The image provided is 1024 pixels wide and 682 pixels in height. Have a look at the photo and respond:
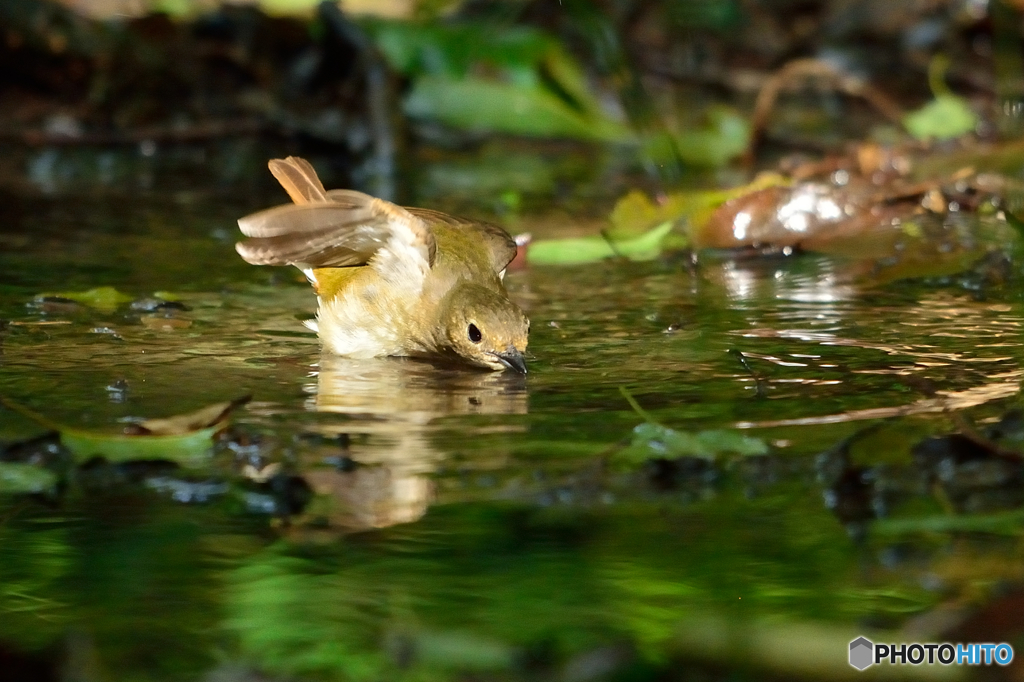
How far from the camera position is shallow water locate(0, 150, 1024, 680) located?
2.30 m

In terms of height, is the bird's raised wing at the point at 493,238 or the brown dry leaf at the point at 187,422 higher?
the bird's raised wing at the point at 493,238

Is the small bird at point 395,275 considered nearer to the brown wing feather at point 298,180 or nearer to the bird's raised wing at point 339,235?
the bird's raised wing at point 339,235

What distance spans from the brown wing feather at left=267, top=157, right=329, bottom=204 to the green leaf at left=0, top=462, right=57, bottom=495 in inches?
78.5

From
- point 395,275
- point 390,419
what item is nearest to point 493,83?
point 395,275

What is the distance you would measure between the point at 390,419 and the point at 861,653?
1.45m

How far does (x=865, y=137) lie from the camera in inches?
346

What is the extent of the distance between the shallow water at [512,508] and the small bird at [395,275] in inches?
5.0

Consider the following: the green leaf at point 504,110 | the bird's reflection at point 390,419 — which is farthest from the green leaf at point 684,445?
the green leaf at point 504,110

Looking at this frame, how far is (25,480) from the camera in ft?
9.75

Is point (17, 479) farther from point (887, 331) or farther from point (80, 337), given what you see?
point (887, 331)

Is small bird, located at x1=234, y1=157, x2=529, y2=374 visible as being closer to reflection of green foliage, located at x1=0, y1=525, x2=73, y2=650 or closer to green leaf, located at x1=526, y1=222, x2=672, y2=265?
green leaf, located at x1=526, y1=222, x2=672, y2=265

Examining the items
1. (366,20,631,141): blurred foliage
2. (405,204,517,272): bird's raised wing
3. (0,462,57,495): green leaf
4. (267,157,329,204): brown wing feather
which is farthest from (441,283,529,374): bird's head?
(366,20,631,141): blurred foliage

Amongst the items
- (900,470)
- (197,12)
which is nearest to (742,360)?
(900,470)

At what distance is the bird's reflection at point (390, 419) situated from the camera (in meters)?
2.88
